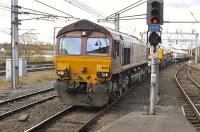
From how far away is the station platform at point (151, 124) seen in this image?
11531 millimetres

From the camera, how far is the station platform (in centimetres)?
1153

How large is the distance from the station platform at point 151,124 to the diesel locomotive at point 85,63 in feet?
7.10

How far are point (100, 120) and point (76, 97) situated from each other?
2.21 m

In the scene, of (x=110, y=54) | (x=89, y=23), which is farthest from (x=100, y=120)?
(x=89, y=23)

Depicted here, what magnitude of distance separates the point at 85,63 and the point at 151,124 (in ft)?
15.3

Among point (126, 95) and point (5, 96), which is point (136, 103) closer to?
point (126, 95)

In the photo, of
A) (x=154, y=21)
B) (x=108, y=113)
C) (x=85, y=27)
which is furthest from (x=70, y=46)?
(x=154, y=21)

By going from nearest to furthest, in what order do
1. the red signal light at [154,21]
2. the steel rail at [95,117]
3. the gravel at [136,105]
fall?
the steel rail at [95,117] → the red signal light at [154,21] → the gravel at [136,105]

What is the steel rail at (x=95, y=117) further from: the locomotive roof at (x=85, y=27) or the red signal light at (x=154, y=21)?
the red signal light at (x=154, y=21)

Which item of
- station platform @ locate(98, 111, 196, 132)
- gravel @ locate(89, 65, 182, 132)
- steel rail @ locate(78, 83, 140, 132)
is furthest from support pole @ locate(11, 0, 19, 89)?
station platform @ locate(98, 111, 196, 132)

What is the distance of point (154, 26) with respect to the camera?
14820 mm

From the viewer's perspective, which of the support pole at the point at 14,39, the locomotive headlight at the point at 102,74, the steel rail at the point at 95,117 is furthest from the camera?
the support pole at the point at 14,39

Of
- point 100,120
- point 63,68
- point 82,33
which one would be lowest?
point 100,120

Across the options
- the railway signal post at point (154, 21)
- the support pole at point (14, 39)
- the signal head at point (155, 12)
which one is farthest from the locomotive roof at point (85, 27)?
the support pole at point (14, 39)
